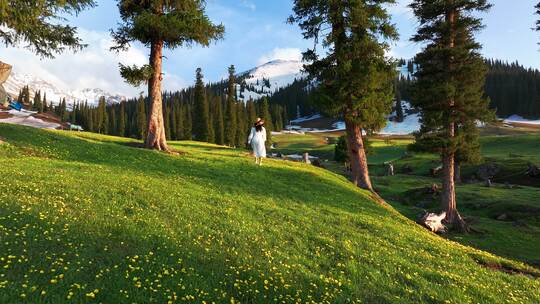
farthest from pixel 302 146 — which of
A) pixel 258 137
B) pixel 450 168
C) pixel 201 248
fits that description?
pixel 201 248

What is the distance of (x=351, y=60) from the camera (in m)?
28.7

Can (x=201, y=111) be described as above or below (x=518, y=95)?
below

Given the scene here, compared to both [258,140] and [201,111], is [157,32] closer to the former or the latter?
[258,140]

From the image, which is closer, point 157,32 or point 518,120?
point 157,32

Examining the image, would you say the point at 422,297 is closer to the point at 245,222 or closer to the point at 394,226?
the point at 245,222

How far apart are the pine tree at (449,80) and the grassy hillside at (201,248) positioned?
41.5 feet

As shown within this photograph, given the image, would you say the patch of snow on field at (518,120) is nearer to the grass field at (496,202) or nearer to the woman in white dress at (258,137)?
the grass field at (496,202)

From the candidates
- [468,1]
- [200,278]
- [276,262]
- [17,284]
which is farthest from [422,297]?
[468,1]

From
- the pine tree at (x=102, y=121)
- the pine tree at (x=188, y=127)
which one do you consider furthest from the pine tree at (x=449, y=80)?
the pine tree at (x=102, y=121)

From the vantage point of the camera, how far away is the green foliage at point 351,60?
2836 centimetres

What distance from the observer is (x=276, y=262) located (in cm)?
1099

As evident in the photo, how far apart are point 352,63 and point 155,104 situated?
14.4 metres

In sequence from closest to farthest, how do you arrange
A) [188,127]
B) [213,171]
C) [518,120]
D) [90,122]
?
[213,171]
[188,127]
[90,122]
[518,120]

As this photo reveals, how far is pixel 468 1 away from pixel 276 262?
2760cm
